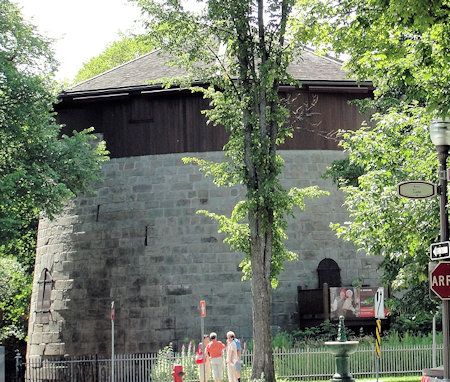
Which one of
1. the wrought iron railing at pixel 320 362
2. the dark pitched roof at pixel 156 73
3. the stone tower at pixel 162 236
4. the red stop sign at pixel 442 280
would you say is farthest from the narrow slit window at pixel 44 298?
the red stop sign at pixel 442 280

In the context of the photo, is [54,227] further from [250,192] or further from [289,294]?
[250,192]

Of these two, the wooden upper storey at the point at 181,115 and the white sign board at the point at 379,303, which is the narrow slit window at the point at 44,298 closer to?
the wooden upper storey at the point at 181,115

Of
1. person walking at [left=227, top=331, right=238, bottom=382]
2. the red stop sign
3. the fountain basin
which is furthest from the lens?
person walking at [left=227, top=331, right=238, bottom=382]

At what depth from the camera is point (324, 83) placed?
30016mm

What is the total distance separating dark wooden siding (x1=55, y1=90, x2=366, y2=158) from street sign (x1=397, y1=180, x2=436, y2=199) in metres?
16.0

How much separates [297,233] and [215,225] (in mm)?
2749

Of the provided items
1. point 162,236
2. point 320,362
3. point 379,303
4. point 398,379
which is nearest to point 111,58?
point 162,236

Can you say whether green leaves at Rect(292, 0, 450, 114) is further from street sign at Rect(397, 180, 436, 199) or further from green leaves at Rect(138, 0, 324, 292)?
green leaves at Rect(138, 0, 324, 292)

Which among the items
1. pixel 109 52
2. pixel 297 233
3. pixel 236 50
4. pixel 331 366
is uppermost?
pixel 109 52

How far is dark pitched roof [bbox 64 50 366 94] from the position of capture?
30.9 metres

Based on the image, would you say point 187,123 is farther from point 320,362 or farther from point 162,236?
point 320,362

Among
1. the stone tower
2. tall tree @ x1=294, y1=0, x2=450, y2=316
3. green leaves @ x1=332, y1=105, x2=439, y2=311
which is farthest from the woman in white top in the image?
the stone tower

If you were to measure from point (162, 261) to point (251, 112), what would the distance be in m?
8.90

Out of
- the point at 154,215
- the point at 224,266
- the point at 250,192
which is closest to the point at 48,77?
the point at 154,215
